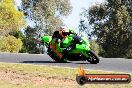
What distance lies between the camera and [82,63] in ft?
69.3

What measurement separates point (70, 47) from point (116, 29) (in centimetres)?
3837

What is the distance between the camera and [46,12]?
215ft

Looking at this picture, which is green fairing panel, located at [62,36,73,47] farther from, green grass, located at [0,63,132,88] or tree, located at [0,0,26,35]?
tree, located at [0,0,26,35]

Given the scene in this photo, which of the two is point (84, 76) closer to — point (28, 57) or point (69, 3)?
point (28, 57)

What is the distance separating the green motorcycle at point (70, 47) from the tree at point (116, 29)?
36.9 metres

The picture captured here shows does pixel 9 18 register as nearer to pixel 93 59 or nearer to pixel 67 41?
pixel 93 59

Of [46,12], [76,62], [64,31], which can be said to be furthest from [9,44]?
[64,31]

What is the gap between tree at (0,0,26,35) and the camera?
191ft

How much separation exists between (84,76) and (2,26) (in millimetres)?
46379

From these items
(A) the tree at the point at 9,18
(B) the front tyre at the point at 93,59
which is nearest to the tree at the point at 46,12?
(A) the tree at the point at 9,18

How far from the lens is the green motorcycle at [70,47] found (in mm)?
18027

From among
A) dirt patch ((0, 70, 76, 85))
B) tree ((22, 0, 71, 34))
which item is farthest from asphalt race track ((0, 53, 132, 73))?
tree ((22, 0, 71, 34))

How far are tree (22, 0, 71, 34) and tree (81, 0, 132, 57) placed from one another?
933 cm

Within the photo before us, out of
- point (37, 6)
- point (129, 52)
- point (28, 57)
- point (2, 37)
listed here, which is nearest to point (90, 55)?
point (28, 57)
